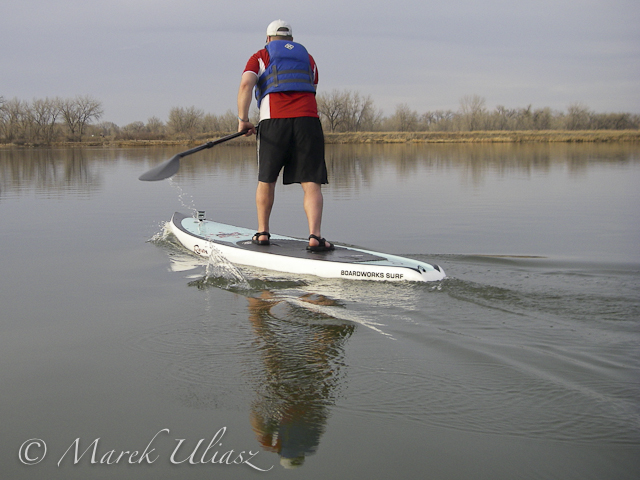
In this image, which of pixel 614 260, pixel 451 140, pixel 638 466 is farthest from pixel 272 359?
pixel 451 140

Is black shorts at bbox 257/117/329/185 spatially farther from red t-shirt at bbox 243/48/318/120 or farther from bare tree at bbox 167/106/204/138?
bare tree at bbox 167/106/204/138

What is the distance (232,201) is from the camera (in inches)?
473

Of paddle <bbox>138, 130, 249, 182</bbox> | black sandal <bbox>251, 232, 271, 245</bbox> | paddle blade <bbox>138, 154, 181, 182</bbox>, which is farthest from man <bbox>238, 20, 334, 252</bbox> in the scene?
paddle blade <bbox>138, 154, 181, 182</bbox>

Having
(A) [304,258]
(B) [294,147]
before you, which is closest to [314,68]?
(B) [294,147]

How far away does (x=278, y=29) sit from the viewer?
19.8 feet

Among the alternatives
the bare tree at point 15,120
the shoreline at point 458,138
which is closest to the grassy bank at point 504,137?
the shoreline at point 458,138

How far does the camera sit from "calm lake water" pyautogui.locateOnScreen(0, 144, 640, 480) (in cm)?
242

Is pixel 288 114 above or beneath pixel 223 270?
above

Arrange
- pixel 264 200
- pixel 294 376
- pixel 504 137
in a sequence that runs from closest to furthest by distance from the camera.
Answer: pixel 294 376, pixel 264 200, pixel 504 137

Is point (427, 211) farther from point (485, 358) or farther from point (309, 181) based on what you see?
point (485, 358)

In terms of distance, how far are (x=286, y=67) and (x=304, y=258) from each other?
184cm

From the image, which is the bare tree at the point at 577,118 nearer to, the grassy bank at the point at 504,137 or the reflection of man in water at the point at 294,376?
the grassy bank at the point at 504,137

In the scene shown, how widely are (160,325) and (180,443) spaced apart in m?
1.71

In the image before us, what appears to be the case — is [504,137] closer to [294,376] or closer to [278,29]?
[278,29]
